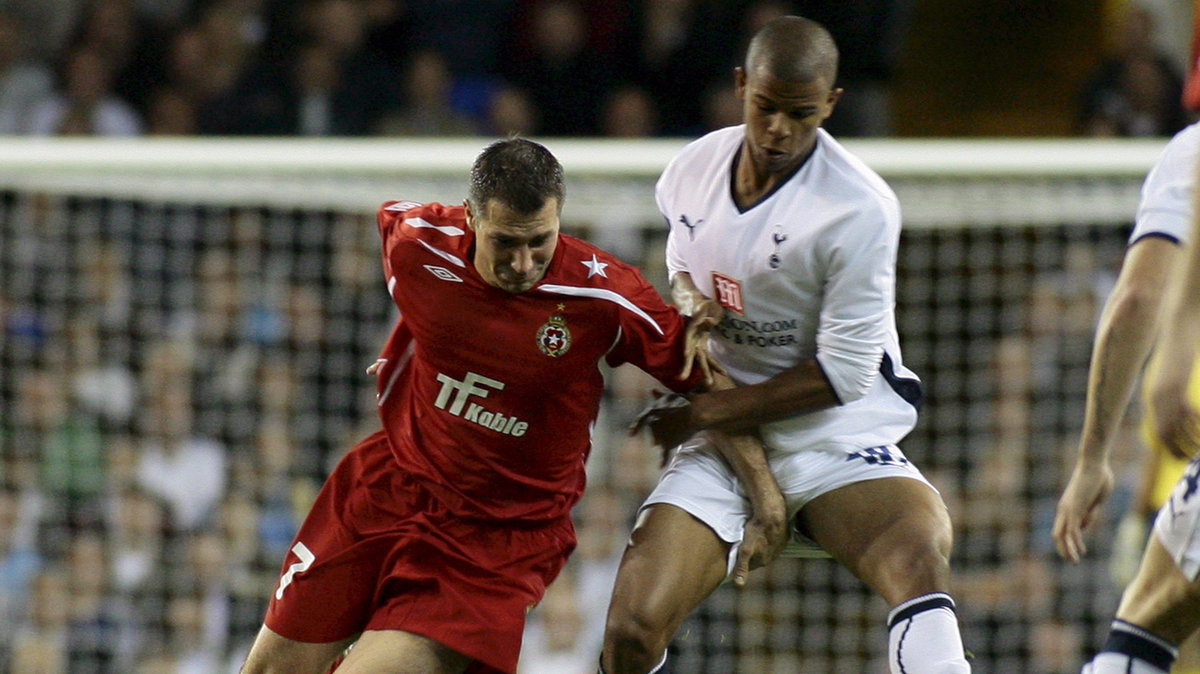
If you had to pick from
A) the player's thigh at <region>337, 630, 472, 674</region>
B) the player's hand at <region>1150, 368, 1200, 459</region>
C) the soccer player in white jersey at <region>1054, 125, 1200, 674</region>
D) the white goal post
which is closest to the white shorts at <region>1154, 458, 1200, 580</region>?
the soccer player in white jersey at <region>1054, 125, 1200, 674</region>

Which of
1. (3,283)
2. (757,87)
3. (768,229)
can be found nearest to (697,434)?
(768,229)

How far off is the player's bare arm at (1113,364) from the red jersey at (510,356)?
84 cm

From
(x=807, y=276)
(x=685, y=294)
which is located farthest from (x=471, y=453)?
(x=807, y=276)

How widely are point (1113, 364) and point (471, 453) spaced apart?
136 centimetres

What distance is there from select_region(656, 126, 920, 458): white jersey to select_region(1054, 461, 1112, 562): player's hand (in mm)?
499

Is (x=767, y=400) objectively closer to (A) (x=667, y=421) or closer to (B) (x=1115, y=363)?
(A) (x=667, y=421)

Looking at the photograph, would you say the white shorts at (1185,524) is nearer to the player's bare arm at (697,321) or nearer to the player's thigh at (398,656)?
the player's bare arm at (697,321)

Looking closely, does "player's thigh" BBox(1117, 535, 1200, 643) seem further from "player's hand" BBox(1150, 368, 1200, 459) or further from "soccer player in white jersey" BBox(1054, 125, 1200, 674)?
"player's hand" BBox(1150, 368, 1200, 459)

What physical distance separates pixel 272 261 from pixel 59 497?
51.8 inches

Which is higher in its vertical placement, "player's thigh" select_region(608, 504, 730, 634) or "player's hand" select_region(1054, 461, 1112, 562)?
"player's hand" select_region(1054, 461, 1112, 562)

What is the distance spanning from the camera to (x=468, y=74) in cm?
802

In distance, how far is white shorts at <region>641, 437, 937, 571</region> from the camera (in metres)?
3.42

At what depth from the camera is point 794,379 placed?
3.38m

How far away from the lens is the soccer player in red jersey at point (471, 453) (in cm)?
333
